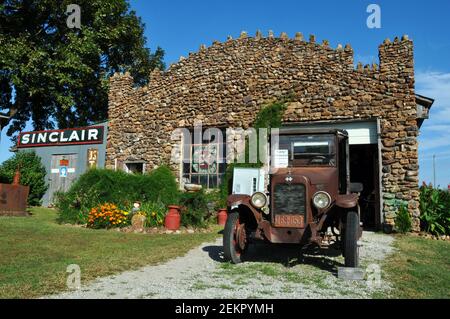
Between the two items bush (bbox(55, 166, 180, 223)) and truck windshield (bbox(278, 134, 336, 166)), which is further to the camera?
bush (bbox(55, 166, 180, 223))

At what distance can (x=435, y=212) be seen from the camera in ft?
35.0

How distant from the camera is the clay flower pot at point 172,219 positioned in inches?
399

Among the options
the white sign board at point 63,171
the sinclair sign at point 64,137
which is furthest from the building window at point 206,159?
the white sign board at point 63,171

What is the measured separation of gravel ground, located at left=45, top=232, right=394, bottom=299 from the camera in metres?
4.34

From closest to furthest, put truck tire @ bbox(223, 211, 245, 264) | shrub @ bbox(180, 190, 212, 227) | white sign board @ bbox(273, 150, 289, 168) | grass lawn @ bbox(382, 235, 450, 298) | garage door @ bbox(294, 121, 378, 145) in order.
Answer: grass lawn @ bbox(382, 235, 450, 298)
truck tire @ bbox(223, 211, 245, 264)
white sign board @ bbox(273, 150, 289, 168)
shrub @ bbox(180, 190, 212, 227)
garage door @ bbox(294, 121, 378, 145)

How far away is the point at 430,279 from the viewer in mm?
5266

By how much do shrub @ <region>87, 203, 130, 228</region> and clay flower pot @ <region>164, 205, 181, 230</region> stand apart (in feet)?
3.74

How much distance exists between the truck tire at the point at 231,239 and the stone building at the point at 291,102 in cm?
660

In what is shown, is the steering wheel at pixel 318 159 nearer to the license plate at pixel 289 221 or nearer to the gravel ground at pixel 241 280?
the license plate at pixel 289 221

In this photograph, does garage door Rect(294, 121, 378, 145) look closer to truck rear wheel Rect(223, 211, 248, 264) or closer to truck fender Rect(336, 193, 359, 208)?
truck fender Rect(336, 193, 359, 208)

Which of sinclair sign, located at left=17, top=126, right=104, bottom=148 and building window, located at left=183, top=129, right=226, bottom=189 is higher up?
sinclair sign, located at left=17, top=126, right=104, bottom=148

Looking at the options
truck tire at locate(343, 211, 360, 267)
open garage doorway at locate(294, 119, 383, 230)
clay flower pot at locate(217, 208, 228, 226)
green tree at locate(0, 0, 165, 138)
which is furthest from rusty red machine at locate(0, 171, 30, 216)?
truck tire at locate(343, 211, 360, 267)

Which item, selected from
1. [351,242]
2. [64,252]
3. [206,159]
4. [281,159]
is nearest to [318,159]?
[281,159]

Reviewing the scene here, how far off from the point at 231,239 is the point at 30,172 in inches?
529
